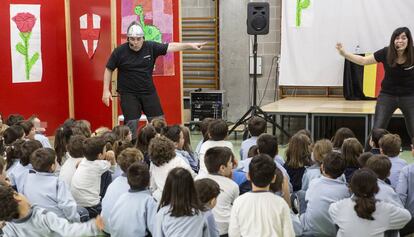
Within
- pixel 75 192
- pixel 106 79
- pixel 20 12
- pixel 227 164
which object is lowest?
pixel 75 192

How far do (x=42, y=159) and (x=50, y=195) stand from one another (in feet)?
0.80

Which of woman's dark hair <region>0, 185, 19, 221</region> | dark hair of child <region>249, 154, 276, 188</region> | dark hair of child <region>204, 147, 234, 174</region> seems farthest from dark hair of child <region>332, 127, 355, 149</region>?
woman's dark hair <region>0, 185, 19, 221</region>

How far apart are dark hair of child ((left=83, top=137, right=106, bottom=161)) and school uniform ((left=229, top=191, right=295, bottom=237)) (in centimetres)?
147

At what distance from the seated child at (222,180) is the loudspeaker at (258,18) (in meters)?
4.34

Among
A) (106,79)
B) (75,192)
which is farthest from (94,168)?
(106,79)

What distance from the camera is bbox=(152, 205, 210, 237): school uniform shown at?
2.96m

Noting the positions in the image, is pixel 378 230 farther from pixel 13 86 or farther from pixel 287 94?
pixel 287 94

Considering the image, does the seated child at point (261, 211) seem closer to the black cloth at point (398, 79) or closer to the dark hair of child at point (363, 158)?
the dark hair of child at point (363, 158)

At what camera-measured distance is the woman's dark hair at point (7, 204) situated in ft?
9.62

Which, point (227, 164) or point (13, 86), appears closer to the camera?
point (227, 164)

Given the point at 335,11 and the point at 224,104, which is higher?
the point at 335,11

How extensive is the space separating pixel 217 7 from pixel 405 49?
4836 mm

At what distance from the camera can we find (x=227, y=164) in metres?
3.62

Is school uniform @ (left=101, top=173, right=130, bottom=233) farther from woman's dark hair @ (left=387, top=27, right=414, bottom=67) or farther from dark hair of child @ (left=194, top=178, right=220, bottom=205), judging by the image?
woman's dark hair @ (left=387, top=27, right=414, bottom=67)
